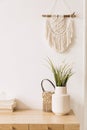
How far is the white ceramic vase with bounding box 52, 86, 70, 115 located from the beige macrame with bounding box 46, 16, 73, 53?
0.45 metres

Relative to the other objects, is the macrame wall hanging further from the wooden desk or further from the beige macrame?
the wooden desk

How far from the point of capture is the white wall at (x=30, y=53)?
2479mm

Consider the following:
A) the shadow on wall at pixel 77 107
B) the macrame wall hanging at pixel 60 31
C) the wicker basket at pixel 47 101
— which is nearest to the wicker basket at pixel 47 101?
the wicker basket at pixel 47 101

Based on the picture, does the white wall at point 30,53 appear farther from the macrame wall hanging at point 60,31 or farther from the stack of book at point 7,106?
the stack of book at point 7,106

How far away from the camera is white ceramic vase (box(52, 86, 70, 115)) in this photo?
220 centimetres

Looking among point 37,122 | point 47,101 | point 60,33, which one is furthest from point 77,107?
point 60,33

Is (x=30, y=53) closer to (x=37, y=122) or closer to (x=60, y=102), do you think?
(x=60, y=102)

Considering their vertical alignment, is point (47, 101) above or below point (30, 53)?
below

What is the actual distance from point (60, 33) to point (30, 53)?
1.18ft

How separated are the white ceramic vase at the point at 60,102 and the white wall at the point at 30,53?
10.4 inches

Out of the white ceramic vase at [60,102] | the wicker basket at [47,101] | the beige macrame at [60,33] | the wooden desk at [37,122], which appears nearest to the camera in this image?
the wooden desk at [37,122]

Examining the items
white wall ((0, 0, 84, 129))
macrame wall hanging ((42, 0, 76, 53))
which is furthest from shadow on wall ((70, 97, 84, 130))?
macrame wall hanging ((42, 0, 76, 53))

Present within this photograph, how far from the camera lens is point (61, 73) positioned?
7.99 feet

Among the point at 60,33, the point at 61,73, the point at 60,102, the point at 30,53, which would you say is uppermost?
the point at 60,33
